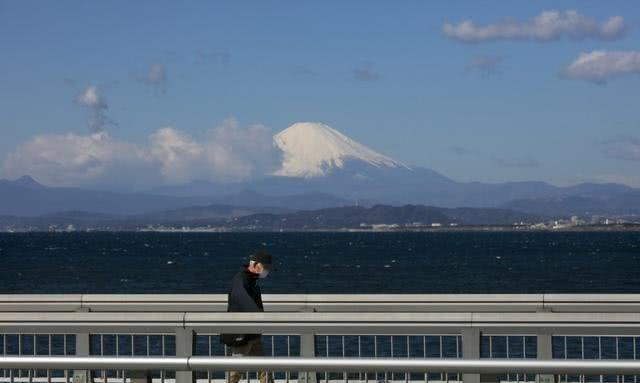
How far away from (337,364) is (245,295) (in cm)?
539

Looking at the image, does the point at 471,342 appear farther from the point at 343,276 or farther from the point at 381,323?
the point at 343,276

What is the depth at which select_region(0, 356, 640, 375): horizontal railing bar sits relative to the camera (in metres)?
6.62

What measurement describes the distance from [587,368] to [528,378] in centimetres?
685

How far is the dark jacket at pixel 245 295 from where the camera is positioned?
12109 mm

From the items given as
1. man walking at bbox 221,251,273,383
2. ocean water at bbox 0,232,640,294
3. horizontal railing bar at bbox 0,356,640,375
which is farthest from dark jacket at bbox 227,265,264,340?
ocean water at bbox 0,232,640,294

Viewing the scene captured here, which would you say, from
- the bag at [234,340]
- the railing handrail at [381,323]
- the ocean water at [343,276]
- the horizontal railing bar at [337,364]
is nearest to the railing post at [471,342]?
the railing handrail at [381,323]

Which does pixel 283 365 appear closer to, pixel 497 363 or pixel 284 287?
pixel 497 363

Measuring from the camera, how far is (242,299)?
12.1m

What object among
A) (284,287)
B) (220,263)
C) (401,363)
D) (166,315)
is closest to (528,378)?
(166,315)

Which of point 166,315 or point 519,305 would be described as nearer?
point 166,315

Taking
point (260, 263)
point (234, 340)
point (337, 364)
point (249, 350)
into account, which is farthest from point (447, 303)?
point (337, 364)

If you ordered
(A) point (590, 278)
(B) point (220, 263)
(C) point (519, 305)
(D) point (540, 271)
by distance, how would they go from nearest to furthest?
(C) point (519, 305) < (A) point (590, 278) < (D) point (540, 271) < (B) point (220, 263)

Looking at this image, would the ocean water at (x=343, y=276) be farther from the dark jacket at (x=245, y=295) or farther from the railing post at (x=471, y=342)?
the railing post at (x=471, y=342)

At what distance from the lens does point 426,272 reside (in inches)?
4269
